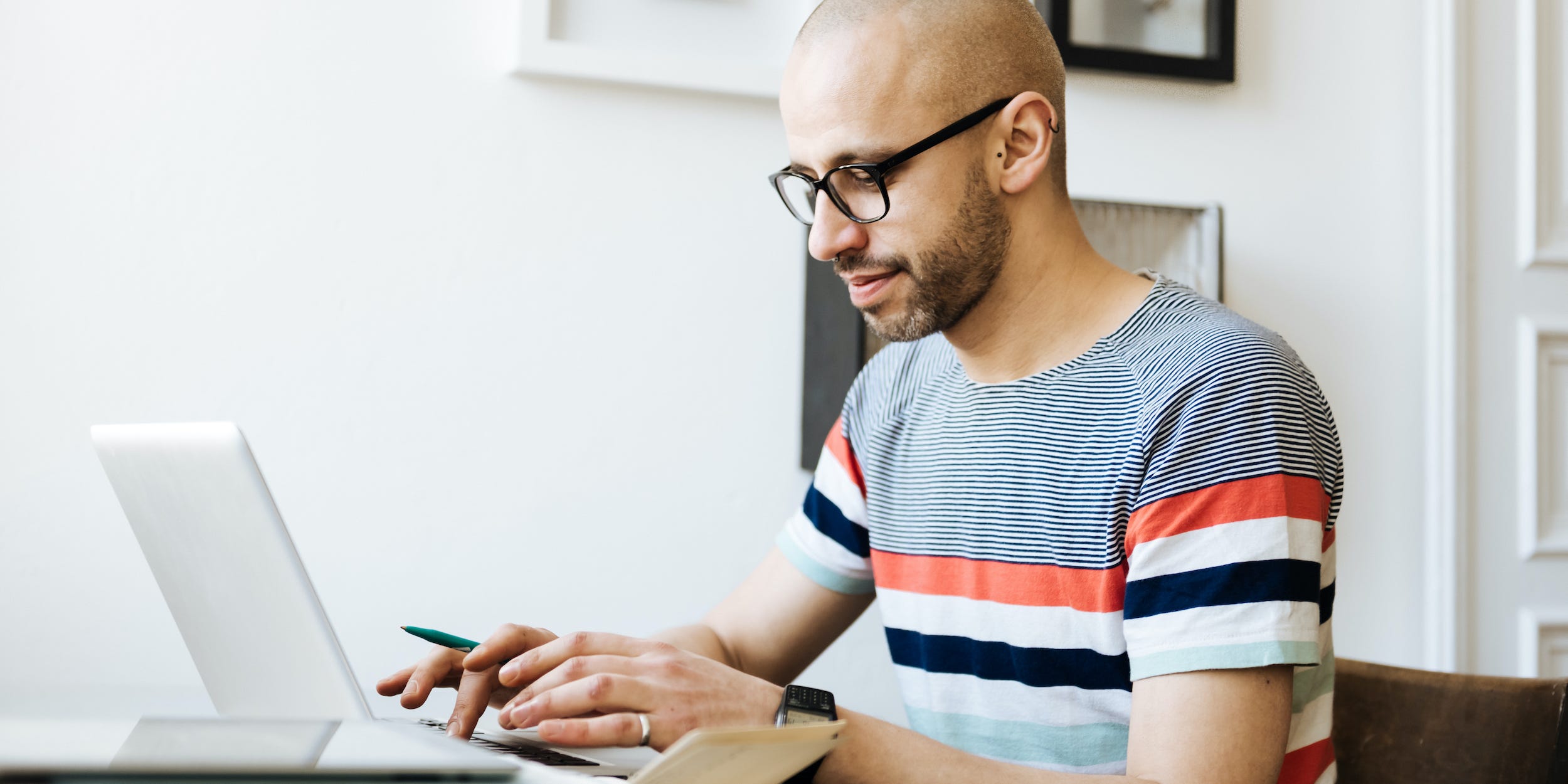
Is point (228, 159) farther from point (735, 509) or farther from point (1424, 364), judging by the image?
point (1424, 364)

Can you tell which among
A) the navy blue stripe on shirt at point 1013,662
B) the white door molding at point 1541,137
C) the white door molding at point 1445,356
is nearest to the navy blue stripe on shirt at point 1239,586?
the navy blue stripe on shirt at point 1013,662

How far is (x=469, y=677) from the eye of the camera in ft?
2.64

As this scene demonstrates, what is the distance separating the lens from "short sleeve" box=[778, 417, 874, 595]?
3.74 feet

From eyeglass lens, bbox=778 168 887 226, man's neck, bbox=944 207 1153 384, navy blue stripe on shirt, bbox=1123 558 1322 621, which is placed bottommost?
navy blue stripe on shirt, bbox=1123 558 1322 621

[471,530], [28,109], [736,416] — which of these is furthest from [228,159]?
[736,416]

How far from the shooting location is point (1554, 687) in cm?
93

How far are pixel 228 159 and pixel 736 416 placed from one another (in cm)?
67

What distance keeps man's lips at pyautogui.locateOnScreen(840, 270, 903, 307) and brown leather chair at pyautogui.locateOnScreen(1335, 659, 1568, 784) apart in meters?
0.55

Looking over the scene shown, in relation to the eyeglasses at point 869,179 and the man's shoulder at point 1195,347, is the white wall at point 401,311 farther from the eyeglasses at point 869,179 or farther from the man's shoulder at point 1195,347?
the man's shoulder at point 1195,347

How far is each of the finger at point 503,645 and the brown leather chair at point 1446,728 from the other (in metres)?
0.72

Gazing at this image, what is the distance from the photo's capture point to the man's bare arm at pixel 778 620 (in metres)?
1.14

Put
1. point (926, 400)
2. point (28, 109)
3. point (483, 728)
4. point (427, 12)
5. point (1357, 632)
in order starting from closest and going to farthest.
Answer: point (483, 728)
point (926, 400)
point (28, 109)
point (427, 12)
point (1357, 632)

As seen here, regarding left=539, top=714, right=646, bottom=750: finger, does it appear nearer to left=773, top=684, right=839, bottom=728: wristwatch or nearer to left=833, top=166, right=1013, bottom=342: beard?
left=773, top=684, right=839, bottom=728: wristwatch

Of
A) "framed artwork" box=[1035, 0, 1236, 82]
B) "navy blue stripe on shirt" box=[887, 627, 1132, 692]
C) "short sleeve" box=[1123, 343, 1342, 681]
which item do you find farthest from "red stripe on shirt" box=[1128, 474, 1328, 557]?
"framed artwork" box=[1035, 0, 1236, 82]
